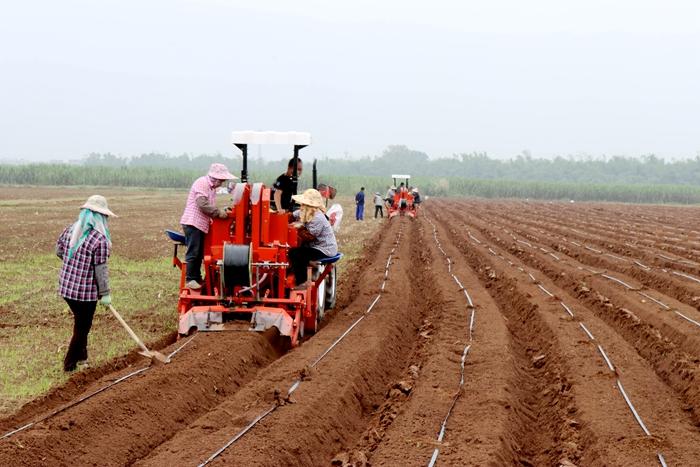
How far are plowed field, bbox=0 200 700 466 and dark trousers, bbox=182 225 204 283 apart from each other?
93 cm

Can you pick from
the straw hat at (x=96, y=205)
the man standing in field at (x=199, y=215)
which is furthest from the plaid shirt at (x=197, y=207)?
the straw hat at (x=96, y=205)

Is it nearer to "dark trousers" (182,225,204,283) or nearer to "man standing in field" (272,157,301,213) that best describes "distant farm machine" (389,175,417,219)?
"man standing in field" (272,157,301,213)

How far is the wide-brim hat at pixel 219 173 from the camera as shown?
10.4m

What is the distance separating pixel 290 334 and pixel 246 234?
4.32 ft

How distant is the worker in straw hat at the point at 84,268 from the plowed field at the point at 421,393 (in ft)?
2.33

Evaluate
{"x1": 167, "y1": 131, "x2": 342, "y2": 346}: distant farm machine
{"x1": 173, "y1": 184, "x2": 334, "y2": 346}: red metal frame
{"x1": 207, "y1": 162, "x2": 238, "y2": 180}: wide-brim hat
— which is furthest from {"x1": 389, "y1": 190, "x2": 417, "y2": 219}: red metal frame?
{"x1": 207, "y1": 162, "x2": 238, "y2": 180}: wide-brim hat

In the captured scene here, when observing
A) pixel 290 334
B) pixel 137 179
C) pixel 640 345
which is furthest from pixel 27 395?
pixel 137 179

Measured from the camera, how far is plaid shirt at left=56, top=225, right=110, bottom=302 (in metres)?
8.65

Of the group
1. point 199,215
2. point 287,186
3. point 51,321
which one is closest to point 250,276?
point 199,215

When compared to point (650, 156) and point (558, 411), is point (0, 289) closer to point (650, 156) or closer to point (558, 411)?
point (558, 411)

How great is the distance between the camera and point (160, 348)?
10055mm

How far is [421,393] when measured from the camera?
8.16 metres

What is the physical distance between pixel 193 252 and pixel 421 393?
3.61 meters

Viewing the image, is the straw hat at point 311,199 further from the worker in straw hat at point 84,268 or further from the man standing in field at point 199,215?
the worker in straw hat at point 84,268
